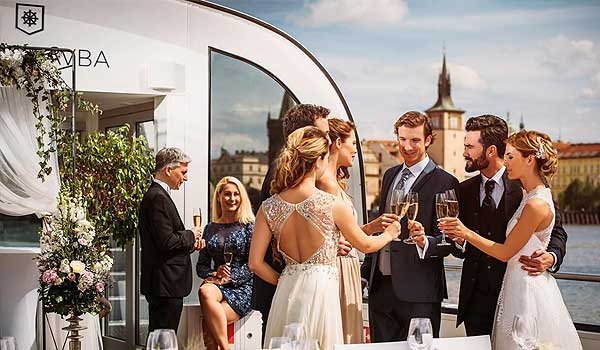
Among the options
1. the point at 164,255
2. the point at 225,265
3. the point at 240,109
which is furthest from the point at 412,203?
the point at 240,109

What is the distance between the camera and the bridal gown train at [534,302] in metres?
5.35

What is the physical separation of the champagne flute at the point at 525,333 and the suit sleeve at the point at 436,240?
6.36ft

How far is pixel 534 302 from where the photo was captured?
17.8 feet

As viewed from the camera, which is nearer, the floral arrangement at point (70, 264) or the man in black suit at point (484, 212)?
the man in black suit at point (484, 212)

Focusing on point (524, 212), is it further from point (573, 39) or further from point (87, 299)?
point (573, 39)

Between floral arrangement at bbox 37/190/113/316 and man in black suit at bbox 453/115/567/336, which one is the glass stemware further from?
floral arrangement at bbox 37/190/113/316

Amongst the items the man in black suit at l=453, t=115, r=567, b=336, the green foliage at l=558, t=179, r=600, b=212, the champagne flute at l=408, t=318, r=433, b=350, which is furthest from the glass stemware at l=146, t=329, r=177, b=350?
the green foliage at l=558, t=179, r=600, b=212

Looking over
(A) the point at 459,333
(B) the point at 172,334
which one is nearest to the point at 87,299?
(A) the point at 459,333

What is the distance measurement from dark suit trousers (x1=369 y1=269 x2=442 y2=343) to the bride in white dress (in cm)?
48

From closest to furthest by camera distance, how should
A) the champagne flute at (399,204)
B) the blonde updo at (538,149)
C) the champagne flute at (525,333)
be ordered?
the champagne flute at (525,333), the champagne flute at (399,204), the blonde updo at (538,149)

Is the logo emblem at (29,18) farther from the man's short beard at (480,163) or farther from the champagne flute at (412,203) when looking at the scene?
the champagne flute at (412,203)

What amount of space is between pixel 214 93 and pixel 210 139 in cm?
39

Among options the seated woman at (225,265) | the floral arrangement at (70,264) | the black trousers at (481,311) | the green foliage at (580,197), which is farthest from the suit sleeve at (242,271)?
the green foliage at (580,197)

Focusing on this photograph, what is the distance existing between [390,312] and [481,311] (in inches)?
19.8
